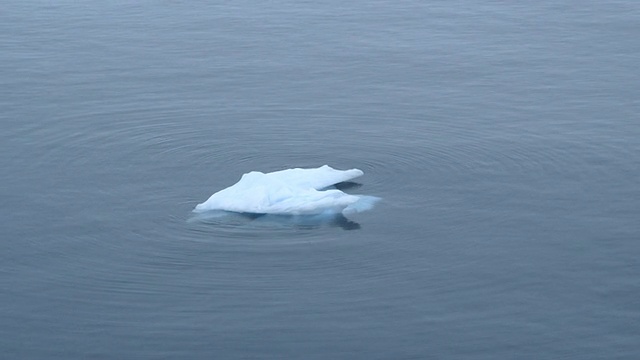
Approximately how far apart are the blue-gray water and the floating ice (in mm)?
344

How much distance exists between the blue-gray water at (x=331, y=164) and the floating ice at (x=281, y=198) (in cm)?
34

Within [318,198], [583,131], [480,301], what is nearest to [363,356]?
[480,301]

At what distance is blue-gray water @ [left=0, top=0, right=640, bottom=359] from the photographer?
24.1m

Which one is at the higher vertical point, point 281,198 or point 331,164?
point 331,164

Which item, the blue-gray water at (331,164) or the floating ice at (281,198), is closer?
the blue-gray water at (331,164)

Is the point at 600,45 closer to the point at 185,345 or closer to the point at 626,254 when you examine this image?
the point at 626,254

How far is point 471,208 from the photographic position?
95.1 ft

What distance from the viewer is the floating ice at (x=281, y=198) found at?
2808cm

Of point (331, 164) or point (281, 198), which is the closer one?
point (281, 198)

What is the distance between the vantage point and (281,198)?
28.3 metres

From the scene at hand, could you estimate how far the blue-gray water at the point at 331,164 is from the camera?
78.9 ft

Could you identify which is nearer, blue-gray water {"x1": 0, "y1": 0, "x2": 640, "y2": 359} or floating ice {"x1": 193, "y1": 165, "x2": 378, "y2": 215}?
blue-gray water {"x1": 0, "y1": 0, "x2": 640, "y2": 359}

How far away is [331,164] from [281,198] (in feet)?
12.0

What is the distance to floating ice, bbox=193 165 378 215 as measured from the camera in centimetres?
2808
